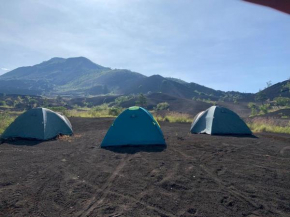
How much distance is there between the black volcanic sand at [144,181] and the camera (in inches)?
162

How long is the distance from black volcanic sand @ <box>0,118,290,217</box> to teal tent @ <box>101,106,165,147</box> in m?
0.45

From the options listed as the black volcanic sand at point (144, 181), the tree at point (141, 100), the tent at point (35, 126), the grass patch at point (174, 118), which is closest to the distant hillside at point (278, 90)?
the tree at point (141, 100)

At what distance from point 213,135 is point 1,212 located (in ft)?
32.2

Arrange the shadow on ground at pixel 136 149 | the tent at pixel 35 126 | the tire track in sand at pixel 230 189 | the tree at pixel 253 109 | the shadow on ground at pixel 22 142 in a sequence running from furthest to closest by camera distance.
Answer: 1. the tree at pixel 253 109
2. the tent at pixel 35 126
3. the shadow on ground at pixel 22 142
4. the shadow on ground at pixel 136 149
5. the tire track in sand at pixel 230 189

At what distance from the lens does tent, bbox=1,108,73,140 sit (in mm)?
10141

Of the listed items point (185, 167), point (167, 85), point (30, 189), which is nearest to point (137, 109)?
point (185, 167)

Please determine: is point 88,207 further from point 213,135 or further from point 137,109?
point 213,135

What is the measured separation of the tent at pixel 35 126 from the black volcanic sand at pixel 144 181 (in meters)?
1.16

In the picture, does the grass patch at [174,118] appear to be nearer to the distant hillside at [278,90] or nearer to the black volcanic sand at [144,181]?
the black volcanic sand at [144,181]

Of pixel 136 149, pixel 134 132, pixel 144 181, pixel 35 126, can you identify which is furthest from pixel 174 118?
pixel 144 181

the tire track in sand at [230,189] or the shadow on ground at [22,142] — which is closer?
the tire track in sand at [230,189]

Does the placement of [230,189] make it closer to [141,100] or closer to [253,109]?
[253,109]

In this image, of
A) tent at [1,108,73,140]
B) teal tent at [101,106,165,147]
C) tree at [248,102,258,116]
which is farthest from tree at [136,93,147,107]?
teal tent at [101,106,165,147]

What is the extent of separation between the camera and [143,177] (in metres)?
5.69
